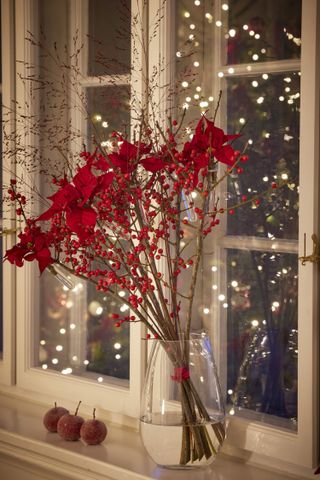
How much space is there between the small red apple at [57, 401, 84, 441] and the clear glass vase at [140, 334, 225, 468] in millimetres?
380

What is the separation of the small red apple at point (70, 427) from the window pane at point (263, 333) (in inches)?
18.6

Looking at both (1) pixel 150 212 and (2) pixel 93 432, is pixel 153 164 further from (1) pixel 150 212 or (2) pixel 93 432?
(2) pixel 93 432

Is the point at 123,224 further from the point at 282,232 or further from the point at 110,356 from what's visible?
the point at 110,356

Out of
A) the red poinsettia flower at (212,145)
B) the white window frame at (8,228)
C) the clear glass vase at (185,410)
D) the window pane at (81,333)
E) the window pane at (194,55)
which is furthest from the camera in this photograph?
the white window frame at (8,228)

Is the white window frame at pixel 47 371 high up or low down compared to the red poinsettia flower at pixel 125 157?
down

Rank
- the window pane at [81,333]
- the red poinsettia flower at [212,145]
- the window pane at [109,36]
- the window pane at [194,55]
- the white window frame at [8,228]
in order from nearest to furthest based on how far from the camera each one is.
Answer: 1. the red poinsettia flower at [212,145]
2. the window pane at [194,55]
3. the window pane at [109,36]
4. the window pane at [81,333]
5. the white window frame at [8,228]

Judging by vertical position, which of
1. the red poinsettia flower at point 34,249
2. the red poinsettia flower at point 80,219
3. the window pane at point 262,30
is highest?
the window pane at point 262,30

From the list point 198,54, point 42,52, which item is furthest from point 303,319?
point 42,52

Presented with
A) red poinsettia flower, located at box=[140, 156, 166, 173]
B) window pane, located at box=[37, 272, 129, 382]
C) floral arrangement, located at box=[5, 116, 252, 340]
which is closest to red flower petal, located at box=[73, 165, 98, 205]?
floral arrangement, located at box=[5, 116, 252, 340]

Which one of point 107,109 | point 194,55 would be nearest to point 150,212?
point 194,55

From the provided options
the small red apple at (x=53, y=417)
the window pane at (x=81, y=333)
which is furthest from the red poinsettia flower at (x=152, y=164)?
the small red apple at (x=53, y=417)

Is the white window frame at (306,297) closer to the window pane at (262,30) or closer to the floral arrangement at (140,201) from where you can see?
the window pane at (262,30)

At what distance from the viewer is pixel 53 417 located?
8.42 feet

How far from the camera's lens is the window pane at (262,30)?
2113mm
